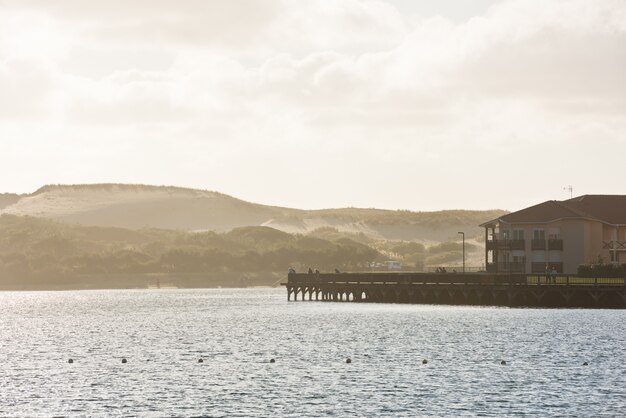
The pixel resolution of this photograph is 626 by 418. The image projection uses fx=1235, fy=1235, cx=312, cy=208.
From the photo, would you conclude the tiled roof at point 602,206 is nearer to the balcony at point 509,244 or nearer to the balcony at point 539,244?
the balcony at point 539,244

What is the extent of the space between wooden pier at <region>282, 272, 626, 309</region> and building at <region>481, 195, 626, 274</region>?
1449 centimetres

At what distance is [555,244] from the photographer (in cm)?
16475

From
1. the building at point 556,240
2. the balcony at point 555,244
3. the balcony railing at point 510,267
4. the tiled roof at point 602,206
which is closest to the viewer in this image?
the building at point 556,240

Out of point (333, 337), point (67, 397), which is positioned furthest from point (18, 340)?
point (67, 397)

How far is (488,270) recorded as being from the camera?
168375mm

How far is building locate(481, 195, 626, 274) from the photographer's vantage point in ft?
537

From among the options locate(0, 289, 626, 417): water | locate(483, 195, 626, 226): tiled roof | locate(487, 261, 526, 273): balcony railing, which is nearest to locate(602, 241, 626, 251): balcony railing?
locate(483, 195, 626, 226): tiled roof

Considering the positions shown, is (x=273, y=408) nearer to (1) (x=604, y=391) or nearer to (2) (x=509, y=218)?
(1) (x=604, y=391)

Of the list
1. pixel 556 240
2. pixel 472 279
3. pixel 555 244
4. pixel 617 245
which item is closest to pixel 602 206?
pixel 617 245

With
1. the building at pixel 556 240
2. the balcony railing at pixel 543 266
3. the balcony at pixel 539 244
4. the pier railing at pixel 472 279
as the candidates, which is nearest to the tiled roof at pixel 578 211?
the building at pixel 556 240

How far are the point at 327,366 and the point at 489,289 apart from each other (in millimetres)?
64342

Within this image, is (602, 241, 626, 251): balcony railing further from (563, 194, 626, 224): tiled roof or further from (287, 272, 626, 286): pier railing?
(287, 272, 626, 286): pier railing

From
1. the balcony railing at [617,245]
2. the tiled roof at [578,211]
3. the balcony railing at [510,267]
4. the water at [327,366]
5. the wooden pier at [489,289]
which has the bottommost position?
the water at [327,366]

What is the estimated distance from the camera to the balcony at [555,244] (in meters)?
164
